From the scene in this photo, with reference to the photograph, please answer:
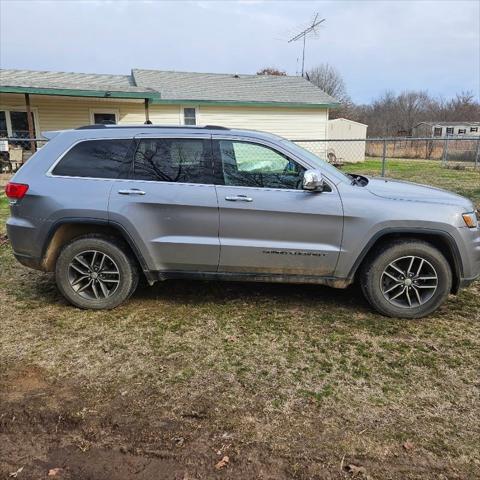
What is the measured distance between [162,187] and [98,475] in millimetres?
2479

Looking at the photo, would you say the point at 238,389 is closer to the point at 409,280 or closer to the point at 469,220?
the point at 409,280

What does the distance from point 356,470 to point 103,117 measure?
19.1m

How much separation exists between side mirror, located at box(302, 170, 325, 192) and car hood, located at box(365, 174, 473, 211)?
540 mm

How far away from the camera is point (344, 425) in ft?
8.87

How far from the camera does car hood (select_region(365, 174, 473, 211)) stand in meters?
4.04

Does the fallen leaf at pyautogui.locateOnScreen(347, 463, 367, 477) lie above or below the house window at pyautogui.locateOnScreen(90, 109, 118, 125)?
below

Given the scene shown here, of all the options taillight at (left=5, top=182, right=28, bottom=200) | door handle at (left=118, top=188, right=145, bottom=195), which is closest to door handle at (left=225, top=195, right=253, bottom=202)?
door handle at (left=118, top=188, right=145, bottom=195)

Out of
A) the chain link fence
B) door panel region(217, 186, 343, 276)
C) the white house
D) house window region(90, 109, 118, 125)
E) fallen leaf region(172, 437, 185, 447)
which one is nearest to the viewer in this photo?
fallen leaf region(172, 437, 185, 447)

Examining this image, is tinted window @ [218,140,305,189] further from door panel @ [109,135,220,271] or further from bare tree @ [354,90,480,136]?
bare tree @ [354,90,480,136]

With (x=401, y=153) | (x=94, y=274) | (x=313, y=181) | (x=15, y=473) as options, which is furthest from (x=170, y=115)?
(x=401, y=153)

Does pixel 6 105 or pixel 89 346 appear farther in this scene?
pixel 6 105

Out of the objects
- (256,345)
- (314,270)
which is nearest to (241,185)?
(314,270)

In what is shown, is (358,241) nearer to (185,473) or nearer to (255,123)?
(185,473)

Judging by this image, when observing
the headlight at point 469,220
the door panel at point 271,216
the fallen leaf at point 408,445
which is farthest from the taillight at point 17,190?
the headlight at point 469,220
